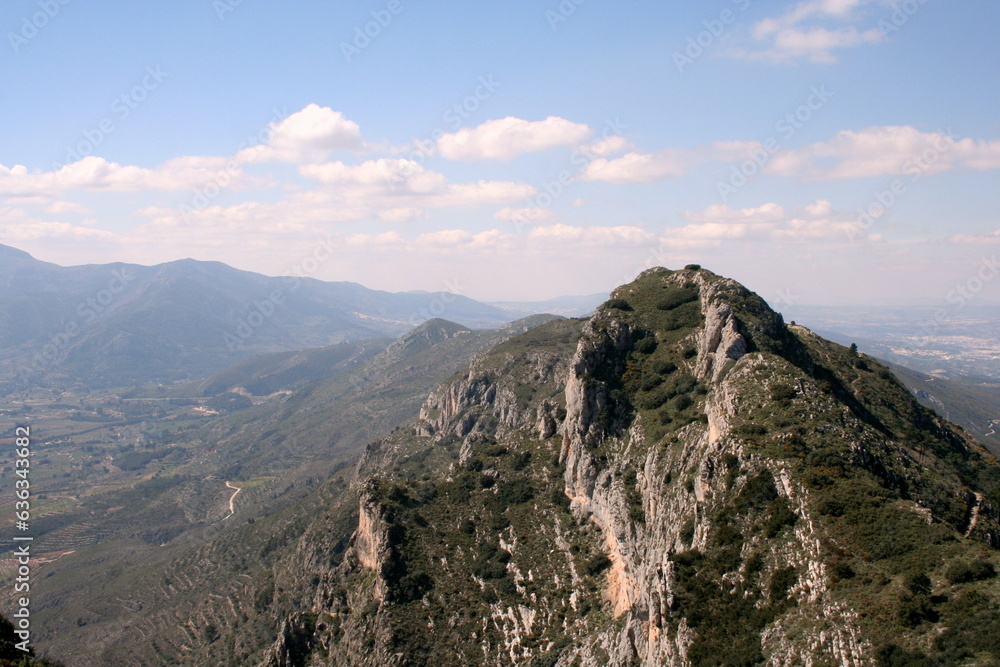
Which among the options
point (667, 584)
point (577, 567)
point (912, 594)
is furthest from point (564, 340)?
point (912, 594)

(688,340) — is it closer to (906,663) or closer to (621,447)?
(621,447)

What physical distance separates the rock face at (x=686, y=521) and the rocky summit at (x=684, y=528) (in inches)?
6.8

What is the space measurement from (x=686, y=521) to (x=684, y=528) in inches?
21.3

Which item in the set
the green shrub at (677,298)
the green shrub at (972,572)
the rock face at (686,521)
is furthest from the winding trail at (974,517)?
the green shrub at (677,298)

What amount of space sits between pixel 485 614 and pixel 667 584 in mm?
23918

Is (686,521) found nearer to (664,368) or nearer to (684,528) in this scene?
(684,528)

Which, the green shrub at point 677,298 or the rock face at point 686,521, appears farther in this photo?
the green shrub at point 677,298

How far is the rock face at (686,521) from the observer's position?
31531mm

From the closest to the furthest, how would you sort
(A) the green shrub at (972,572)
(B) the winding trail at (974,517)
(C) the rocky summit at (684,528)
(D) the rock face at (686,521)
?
(A) the green shrub at (972,572) → (C) the rocky summit at (684,528) → (D) the rock face at (686,521) → (B) the winding trail at (974,517)

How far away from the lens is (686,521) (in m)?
43.6

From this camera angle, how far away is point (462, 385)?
150 m

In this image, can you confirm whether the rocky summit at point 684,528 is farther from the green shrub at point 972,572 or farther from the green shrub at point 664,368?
the green shrub at point 664,368

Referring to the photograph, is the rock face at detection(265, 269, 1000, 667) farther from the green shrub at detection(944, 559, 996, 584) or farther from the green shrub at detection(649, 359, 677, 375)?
the green shrub at detection(649, 359, 677, 375)

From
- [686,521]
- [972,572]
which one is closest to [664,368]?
[686,521]
